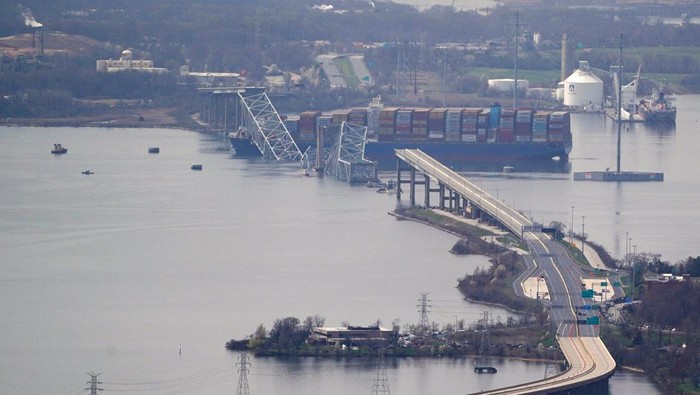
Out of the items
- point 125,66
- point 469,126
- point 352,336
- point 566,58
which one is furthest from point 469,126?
point 352,336

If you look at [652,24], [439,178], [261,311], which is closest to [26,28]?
[652,24]

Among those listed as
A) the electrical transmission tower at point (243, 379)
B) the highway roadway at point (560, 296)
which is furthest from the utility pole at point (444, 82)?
the electrical transmission tower at point (243, 379)

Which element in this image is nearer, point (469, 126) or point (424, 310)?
point (424, 310)

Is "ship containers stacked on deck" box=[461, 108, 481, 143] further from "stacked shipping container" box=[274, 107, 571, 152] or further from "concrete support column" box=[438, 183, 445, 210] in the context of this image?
"concrete support column" box=[438, 183, 445, 210]

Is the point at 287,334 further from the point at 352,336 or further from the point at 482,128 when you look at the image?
the point at 482,128

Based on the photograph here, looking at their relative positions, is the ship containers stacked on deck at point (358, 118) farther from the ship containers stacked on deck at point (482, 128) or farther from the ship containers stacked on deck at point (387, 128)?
the ship containers stacked on deck at point (482, 128)

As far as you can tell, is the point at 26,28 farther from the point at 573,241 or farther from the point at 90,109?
the point at 573,241

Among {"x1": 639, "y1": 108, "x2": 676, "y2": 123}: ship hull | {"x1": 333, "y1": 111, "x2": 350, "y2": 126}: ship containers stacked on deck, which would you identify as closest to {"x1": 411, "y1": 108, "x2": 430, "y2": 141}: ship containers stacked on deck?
{"x1": 333, "y1": 111, "x2": 350, "y2": 126}: ship containers stacked on deck
